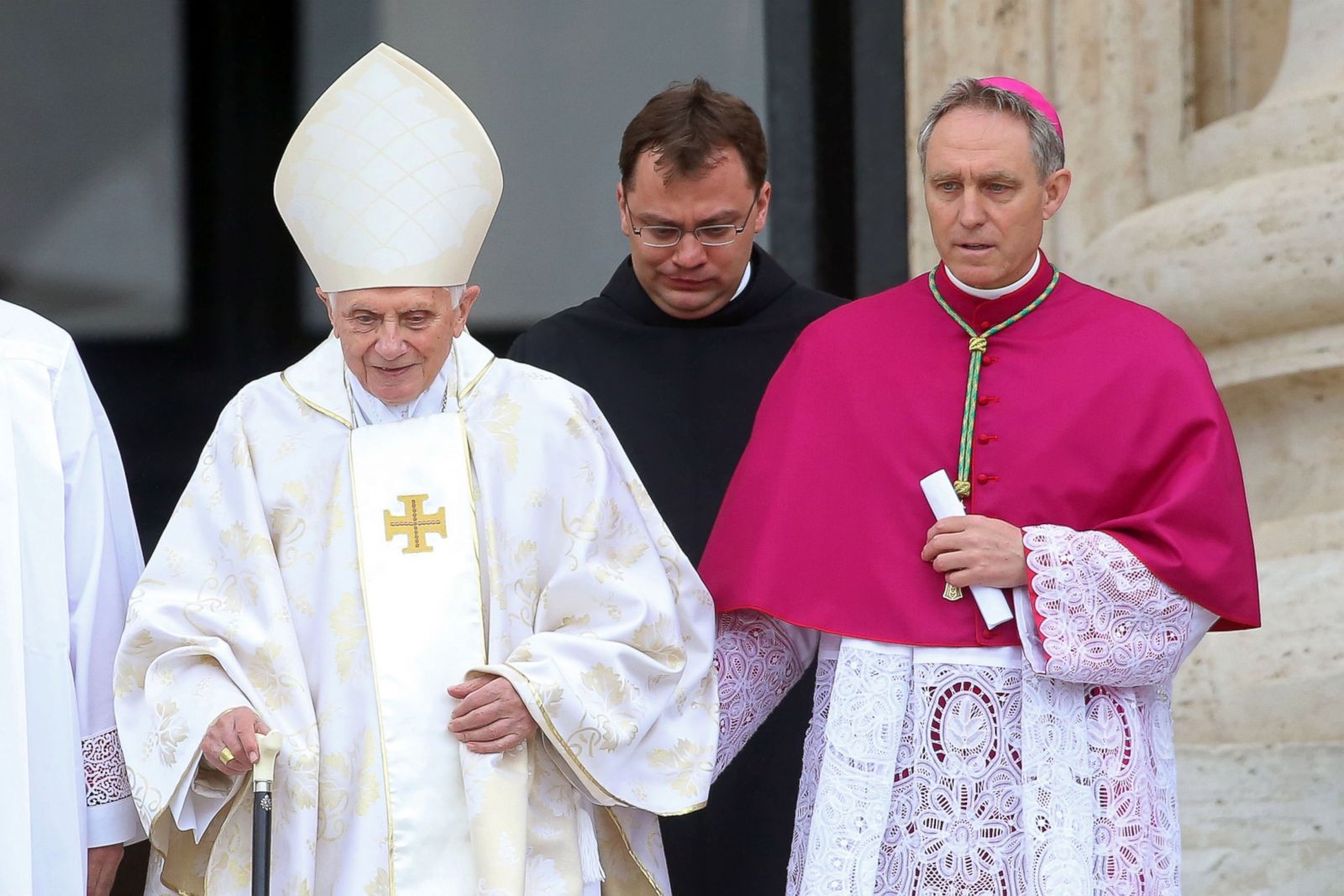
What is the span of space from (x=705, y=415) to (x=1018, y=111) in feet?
3.88

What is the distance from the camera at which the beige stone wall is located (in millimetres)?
4578

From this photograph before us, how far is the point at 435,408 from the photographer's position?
373cm

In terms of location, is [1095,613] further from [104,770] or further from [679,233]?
[104,770]

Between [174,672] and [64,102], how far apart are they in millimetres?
2859

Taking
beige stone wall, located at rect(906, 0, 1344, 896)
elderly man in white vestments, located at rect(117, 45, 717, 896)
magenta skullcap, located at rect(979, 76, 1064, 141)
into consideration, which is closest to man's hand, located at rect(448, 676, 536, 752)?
elderly man in white vestments, located at rect(117, 45, 717, 896)

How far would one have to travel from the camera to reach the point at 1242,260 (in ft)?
16.8

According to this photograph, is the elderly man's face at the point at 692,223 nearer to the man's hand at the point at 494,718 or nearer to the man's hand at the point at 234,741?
the man's hand at the point at 494,718

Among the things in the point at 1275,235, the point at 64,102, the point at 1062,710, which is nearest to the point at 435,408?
the point at 1062,710

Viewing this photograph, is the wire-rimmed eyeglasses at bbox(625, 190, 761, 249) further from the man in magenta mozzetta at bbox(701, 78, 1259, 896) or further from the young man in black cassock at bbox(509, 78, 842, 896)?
the man in magenta mozzetta at bbox(701, 78, 1259, 896)

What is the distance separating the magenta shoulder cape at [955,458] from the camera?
3547 millimetres

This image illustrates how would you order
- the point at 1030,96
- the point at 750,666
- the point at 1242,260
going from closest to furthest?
1. the point at 1030,96
2. the point at 750,666
3. the point at 1242,260

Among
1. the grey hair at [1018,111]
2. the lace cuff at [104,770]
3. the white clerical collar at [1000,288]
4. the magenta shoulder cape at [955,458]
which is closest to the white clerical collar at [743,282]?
the magenta shoulder cape at [955,458]

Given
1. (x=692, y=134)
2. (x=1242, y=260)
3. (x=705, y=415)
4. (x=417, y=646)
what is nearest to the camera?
(x=417, y=646)

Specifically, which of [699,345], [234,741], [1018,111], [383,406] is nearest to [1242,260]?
[699,345]
